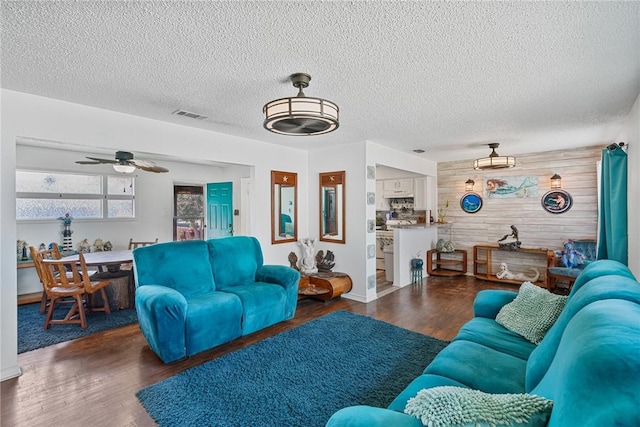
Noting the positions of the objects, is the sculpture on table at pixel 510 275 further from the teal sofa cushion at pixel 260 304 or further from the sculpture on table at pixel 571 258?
the teal sofa cushion at pixel 260 304

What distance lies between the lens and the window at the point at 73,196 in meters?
5.00

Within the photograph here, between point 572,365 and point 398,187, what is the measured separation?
6.36 m

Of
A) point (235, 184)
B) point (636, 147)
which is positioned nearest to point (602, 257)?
point (636, 147)

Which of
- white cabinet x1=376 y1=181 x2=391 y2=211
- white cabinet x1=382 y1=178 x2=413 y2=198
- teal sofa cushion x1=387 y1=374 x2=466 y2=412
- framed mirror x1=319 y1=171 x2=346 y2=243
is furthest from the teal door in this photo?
teal sofa cushion x1=387 y1=374 x2=466 y2=412

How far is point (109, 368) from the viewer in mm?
2693

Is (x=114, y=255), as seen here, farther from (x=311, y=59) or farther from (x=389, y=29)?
(x=389, y=29)

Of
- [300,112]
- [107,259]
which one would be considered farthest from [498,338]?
[107,259]

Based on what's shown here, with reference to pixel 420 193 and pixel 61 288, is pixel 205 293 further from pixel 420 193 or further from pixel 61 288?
pixel 420 193

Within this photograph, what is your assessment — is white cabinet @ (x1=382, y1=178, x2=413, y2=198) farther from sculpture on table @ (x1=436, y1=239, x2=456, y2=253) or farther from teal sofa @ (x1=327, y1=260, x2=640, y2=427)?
teal sofa @ (x1=327, y1=260, x2=640, y2=427)

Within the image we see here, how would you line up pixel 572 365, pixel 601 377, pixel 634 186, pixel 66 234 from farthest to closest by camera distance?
pixel 66 234 < pixel 634 186 < pixel 572 365 < pixel 601 377

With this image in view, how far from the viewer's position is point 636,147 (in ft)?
9.32

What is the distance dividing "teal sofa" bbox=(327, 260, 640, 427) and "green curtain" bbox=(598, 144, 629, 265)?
1.46 meters

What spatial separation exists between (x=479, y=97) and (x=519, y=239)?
4.03 metres

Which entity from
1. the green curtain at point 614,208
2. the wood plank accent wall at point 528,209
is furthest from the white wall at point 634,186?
the wood plank accent wall at point 528,209
